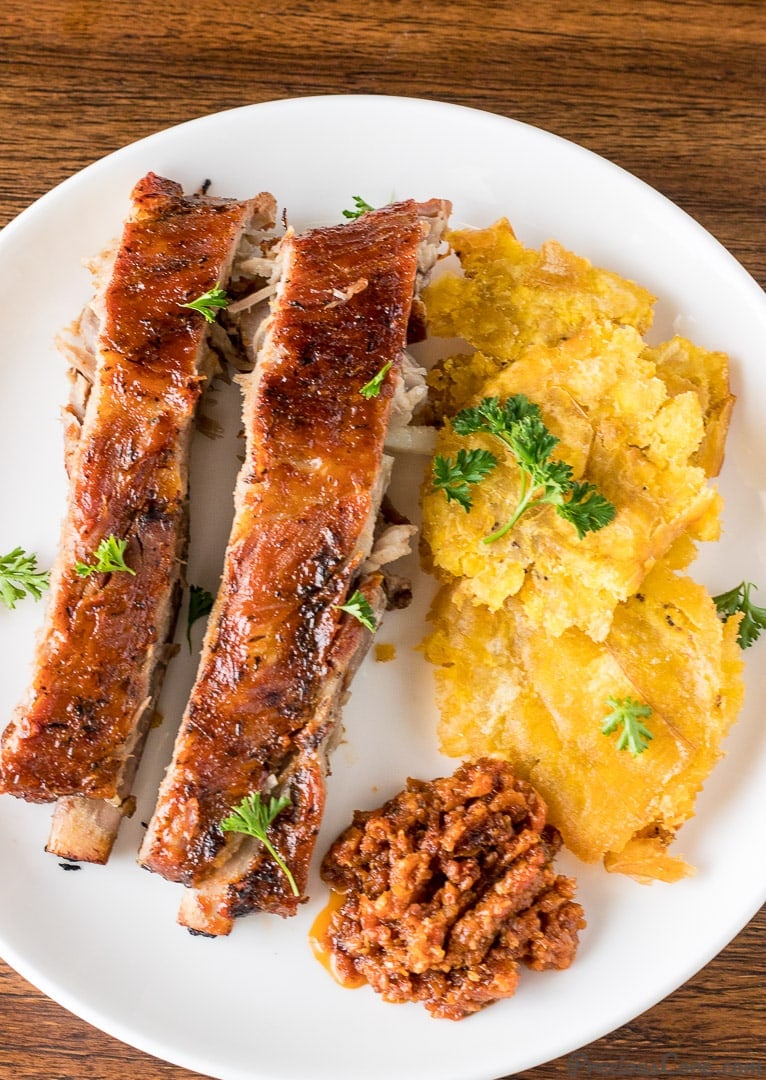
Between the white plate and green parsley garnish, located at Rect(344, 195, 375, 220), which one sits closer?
the white plate

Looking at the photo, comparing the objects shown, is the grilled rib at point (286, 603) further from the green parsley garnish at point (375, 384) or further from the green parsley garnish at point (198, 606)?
the green parsley garnish at point (198, 606)

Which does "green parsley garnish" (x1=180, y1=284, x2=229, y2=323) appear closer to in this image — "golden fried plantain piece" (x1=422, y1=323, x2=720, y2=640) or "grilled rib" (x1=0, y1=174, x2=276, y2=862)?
"grilled rib" (x1=0, y1=174, x2=276, y2=862)

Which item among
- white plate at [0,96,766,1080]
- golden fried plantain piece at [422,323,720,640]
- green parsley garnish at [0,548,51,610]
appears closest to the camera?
golden fried plantain piece at [422,323,720,640]

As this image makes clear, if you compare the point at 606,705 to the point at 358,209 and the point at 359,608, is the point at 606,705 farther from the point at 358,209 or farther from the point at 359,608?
the point at 358,209

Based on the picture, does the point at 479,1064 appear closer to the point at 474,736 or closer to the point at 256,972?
the point at 256,972

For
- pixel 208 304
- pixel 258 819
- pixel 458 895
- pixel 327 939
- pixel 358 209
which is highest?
pixel 358 209

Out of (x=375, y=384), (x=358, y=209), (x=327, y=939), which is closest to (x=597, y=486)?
(x=375, y=384)

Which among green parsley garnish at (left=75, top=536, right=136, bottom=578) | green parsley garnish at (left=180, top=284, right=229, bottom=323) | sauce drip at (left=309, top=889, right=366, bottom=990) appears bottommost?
sauce drip at (left=309, top=889, right=366, bottom=990)

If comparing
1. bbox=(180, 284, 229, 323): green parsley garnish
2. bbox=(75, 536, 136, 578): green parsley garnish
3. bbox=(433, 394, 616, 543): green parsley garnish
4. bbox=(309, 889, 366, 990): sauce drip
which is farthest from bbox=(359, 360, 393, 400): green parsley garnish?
bbox=(309, 889, 366, 990): sauce drip
